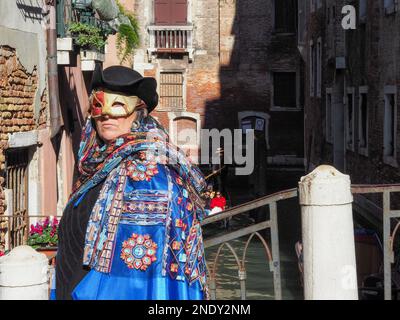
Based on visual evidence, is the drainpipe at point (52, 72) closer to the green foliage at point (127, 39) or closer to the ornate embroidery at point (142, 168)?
the ornate embroidery at point (142, 168)

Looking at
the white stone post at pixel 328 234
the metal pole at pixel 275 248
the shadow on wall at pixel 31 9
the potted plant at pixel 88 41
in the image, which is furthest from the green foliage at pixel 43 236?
the white stone post at pixel 328 234

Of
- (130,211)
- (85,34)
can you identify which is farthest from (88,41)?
(130,211)

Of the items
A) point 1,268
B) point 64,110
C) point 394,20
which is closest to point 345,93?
point 394,20

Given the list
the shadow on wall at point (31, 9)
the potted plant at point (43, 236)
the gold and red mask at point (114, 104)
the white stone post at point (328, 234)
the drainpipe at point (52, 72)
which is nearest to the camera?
the gold and red mask at point (114, 104)

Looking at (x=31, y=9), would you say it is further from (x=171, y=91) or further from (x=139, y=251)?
(x=171, y=91)

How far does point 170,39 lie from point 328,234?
68.0 feet

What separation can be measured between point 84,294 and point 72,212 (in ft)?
1.14

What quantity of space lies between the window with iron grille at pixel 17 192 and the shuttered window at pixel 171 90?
15.3 metres

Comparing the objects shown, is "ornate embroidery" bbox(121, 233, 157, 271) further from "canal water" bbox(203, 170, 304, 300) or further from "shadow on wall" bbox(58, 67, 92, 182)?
"shadow on wall" bbox(58, 67, 92, 182)

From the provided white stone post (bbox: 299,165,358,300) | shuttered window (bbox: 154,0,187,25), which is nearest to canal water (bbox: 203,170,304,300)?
white stone post (bbox: 299,165,358,300)

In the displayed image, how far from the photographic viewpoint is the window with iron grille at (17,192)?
329 inches

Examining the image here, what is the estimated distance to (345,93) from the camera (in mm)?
15023
